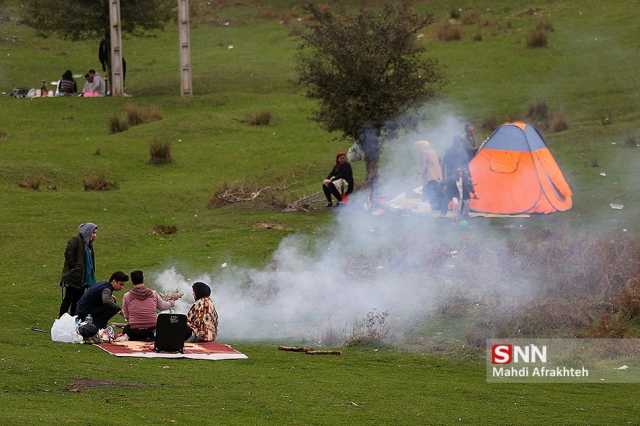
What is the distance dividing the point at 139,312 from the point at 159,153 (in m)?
18.9

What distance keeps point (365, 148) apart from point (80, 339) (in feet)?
43.0

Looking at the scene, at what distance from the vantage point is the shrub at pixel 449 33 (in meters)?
52.9

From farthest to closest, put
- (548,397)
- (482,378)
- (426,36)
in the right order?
(426,36), (482,378), (548,397)

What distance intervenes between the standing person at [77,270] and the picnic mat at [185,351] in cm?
217

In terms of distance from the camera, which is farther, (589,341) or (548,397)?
(589,341)

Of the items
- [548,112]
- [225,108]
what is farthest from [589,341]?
[225,108]

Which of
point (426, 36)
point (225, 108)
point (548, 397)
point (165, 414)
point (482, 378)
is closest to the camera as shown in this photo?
point (165, 414)

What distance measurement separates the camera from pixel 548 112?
40.7 meters

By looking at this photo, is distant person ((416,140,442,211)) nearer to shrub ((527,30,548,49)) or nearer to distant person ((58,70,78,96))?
shrub ((527,30,548,49))

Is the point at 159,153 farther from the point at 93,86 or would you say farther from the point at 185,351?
the point at 185,351

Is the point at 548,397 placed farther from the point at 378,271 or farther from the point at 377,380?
the point at 378,271

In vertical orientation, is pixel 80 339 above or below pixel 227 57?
below

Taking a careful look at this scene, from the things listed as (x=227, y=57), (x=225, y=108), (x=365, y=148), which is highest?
(x=227, y=57)

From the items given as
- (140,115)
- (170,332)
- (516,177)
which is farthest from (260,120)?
(170,332)
